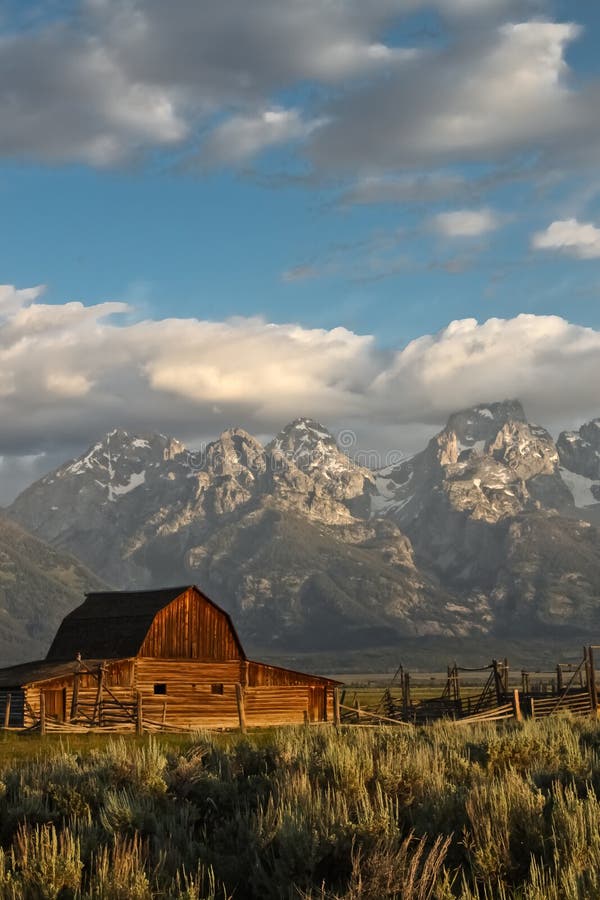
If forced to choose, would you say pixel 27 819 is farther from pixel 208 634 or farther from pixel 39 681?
pixel 208 634

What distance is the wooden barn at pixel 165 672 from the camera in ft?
163

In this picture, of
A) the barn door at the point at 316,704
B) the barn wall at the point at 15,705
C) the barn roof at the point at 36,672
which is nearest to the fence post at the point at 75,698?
the barn roof at the point at 36,672

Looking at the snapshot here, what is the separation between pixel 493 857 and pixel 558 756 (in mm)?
7453

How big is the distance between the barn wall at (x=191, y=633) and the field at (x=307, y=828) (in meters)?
36.5

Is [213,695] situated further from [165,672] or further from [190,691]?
[165,672]

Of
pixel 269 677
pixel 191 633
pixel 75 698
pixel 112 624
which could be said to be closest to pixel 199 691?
pixel 191 633

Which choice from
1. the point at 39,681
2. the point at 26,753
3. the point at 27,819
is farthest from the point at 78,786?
the point at 39,681

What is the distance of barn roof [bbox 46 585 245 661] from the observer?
54719 mm

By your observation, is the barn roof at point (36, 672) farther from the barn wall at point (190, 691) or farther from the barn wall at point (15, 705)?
the barn wall at point (190, 691)

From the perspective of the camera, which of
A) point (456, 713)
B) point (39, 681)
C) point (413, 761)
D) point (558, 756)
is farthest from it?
point (456, 713)

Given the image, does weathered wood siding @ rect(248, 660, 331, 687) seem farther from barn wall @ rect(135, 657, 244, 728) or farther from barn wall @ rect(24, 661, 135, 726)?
barn wall @ rect(24, 661, 135, 726)

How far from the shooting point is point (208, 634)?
5712 centimetres

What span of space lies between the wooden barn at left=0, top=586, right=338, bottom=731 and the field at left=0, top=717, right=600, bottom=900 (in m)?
32.1

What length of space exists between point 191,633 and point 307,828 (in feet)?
149
